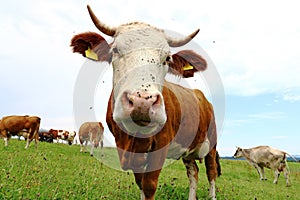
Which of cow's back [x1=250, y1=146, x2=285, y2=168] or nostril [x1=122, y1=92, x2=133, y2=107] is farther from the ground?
nostril [x1=122, y1=92, x2=133, y2=107]

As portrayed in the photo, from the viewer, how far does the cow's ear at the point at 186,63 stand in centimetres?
501

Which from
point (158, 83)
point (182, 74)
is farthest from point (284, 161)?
point (158, 83)

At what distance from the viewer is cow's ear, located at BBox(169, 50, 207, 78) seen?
501 centimetres

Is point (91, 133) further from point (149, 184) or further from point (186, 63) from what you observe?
point (149, 184)

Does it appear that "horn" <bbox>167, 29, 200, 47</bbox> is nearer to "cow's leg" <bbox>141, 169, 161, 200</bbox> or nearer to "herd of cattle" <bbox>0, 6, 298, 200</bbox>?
"herd of cattle" <bbox>0, 6, 298, 200</bbox>

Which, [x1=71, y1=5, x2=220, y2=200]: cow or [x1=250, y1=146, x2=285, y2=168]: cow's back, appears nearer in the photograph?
[x1=71, y1=5, x2=220, y2=200]: cow

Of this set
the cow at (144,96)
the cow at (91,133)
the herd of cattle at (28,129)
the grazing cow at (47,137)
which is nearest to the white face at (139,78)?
the cow at (144,96)

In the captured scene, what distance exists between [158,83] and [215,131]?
4228 millimetres

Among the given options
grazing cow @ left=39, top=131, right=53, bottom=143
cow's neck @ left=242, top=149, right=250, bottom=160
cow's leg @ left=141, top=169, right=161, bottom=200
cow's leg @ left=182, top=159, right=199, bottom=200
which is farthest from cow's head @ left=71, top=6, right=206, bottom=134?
grazing cow @ left=39, top=131, right=53, bottom=143

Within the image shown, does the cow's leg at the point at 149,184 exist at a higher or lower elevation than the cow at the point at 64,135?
higher

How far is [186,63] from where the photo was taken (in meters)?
5.18

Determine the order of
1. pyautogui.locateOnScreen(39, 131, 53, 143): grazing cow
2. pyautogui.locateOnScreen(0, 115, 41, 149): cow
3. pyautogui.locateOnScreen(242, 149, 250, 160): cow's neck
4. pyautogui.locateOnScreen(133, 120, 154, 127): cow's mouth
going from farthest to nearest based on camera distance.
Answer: pyautogui.locateOnScreen(39, 131, 53, 143): grazing cow → pyautogui.locateOnScreen(242, 149, 250, 160): cow's neck → pyautogui.locateOnScreen(0, 115, 41, 149): cow → pyautogui.locateOnScreen(133, 120, 154, 127): cow's mouth

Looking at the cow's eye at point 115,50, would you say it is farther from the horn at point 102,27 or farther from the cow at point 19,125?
the cow at point 19,125

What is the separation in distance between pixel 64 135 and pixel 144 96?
102 ft
